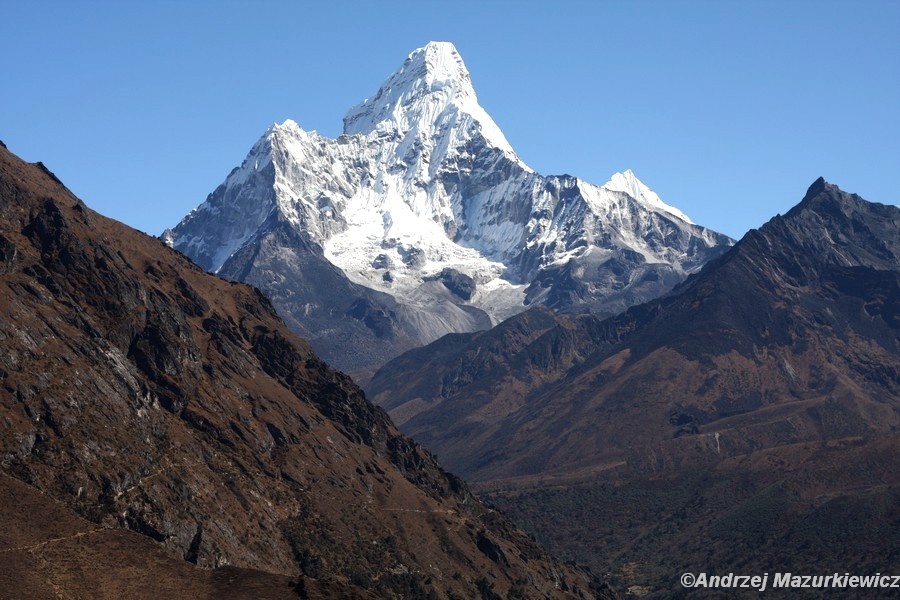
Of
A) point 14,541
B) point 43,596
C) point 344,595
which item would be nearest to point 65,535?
point 14,541

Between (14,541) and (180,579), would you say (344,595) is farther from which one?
(14,541)

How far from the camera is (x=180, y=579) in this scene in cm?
19162

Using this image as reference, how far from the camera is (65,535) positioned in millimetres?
199125

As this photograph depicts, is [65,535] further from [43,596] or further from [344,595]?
[344,595]

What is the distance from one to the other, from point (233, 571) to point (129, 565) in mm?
14393

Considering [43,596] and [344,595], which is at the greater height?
[344,595]

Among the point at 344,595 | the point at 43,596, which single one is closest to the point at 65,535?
the point at 43,596

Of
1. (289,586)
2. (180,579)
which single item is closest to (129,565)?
(180,579)

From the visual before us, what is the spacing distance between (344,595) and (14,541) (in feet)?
146

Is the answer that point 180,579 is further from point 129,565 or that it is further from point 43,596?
point 43,596

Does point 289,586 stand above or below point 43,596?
above

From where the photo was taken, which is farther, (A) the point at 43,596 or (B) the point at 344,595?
(B) the point at 344,595

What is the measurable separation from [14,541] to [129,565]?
15.4 meters

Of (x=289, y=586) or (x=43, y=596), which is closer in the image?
(x=43, y=596)
